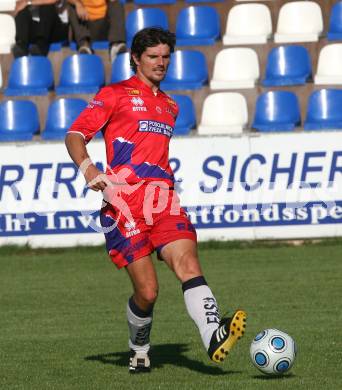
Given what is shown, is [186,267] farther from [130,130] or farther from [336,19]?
[336,19]

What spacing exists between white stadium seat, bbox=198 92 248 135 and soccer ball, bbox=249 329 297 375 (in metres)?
9.10

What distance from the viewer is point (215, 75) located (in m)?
17.3

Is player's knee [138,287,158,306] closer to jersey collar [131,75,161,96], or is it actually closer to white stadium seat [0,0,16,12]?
jersey collar [131,75,161,96]

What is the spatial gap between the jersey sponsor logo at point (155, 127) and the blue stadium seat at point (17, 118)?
362 inches

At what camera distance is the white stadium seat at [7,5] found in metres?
20.0

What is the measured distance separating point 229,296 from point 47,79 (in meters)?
7.32

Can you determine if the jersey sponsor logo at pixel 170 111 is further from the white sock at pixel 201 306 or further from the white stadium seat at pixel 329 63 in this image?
the white stadium seat at pixel 329 63

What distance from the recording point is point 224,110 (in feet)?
53.5

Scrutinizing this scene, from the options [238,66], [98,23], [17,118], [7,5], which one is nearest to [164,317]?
[17,118]

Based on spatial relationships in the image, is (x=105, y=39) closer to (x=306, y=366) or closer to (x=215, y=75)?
(x=215, y=75)

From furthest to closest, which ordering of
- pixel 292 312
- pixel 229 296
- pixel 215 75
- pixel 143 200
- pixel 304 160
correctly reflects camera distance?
pixel 215 75
pixel 304 160
pixel 229 296
pixel 292 312
pixel 143 200

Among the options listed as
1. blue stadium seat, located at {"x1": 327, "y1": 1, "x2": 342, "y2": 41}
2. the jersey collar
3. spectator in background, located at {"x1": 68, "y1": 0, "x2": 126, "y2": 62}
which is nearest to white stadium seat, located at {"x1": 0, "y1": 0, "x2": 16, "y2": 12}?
spectator in background, located at {"x1": 68, "y1": 0, "x2": 126, "y2": 62}

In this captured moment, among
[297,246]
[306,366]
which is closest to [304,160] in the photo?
[297,246]

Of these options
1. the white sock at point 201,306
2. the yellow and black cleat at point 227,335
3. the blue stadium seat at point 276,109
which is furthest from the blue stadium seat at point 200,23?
the yellow and black cleat at point 227,335
